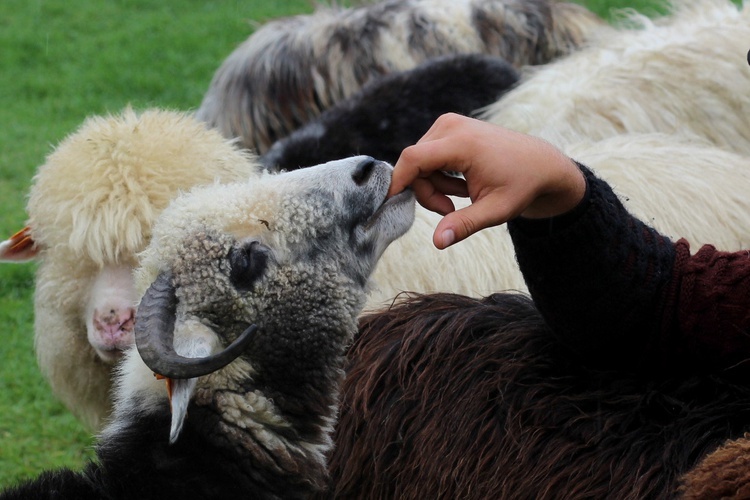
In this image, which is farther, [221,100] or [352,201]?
[221,100]

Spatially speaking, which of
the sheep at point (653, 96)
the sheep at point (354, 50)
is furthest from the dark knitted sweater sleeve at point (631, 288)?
the sheep at point (354, 50)

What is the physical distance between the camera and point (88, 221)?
3.20 m

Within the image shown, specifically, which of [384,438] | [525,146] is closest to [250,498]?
Answer: [384,438]

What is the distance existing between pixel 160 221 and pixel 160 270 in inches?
7.3

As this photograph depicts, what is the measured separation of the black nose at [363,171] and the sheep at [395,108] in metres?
1.77

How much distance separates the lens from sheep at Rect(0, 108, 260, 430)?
3.16m

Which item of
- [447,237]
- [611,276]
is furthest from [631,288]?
[447,237]

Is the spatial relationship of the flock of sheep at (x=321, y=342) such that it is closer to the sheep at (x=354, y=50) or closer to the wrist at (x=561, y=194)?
the wrist at (x=561, y=194)

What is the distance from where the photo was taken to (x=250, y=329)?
2.06 meters

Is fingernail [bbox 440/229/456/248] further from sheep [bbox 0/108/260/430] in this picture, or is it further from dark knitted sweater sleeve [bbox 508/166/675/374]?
sheep [bbox 0/108/260/430]

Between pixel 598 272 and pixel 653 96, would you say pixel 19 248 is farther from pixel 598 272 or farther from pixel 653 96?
pixel 653 96

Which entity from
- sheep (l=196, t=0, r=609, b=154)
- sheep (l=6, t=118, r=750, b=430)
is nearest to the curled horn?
sheep (l=6, t=118, r=750, b=430)

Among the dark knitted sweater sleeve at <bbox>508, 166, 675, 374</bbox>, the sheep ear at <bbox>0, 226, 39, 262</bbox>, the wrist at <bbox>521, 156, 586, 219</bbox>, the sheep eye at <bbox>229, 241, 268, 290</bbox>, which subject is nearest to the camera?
the wrist at <bbox>521, 156, 586, 219</bbox>

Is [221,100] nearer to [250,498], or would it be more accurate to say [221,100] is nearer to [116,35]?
[250,498]
